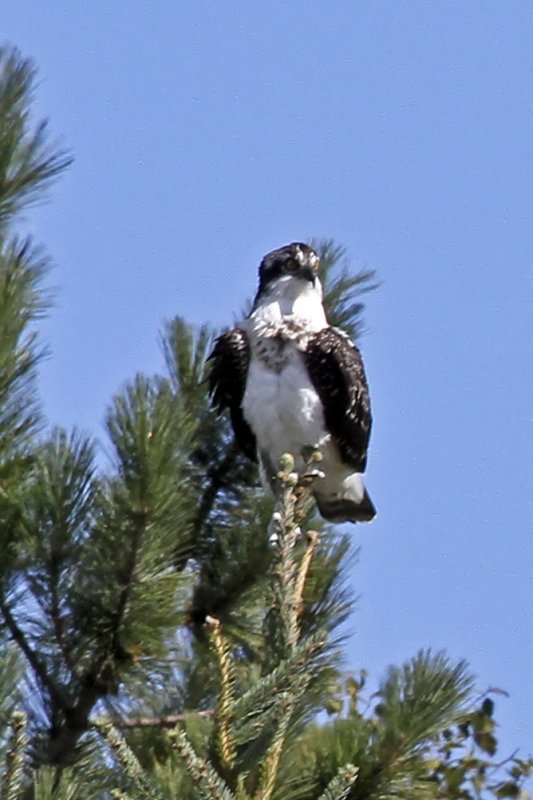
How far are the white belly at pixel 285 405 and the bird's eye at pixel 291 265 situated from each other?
0.30 meters

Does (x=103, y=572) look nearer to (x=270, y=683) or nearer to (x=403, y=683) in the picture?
(x=403, y=683)

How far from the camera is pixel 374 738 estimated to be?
137 inches

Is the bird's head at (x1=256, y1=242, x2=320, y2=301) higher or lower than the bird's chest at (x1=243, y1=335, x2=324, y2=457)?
higher

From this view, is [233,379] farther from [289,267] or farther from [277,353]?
[289,267]

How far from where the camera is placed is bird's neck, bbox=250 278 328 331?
476 centimetres

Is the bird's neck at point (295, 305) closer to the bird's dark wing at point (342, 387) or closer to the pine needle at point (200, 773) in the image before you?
the bird's dark wing at point (342, 387)

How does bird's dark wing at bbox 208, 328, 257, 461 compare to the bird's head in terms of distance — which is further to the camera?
the bird's head

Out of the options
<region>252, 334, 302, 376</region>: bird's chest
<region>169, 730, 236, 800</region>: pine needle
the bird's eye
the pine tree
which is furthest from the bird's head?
<region>169, 730, 236, 800</region>: pine needle

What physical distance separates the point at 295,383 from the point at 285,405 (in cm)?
6

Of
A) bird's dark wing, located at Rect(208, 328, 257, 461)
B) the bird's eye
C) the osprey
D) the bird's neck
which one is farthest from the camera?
the bird's eye

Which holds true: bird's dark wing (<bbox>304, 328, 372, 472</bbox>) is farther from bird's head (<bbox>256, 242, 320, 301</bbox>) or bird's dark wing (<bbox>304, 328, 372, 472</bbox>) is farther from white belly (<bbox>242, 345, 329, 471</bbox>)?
bird's head (<bbox>256, 242, 320, 301</bbox>)

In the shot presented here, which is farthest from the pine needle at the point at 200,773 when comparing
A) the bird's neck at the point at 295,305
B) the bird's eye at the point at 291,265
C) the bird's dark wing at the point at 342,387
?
the bird's eye at the point at 291,265

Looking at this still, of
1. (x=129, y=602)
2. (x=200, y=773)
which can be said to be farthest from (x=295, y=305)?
(x=200, y=773)

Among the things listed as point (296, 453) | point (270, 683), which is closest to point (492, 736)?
point (296, 453)
